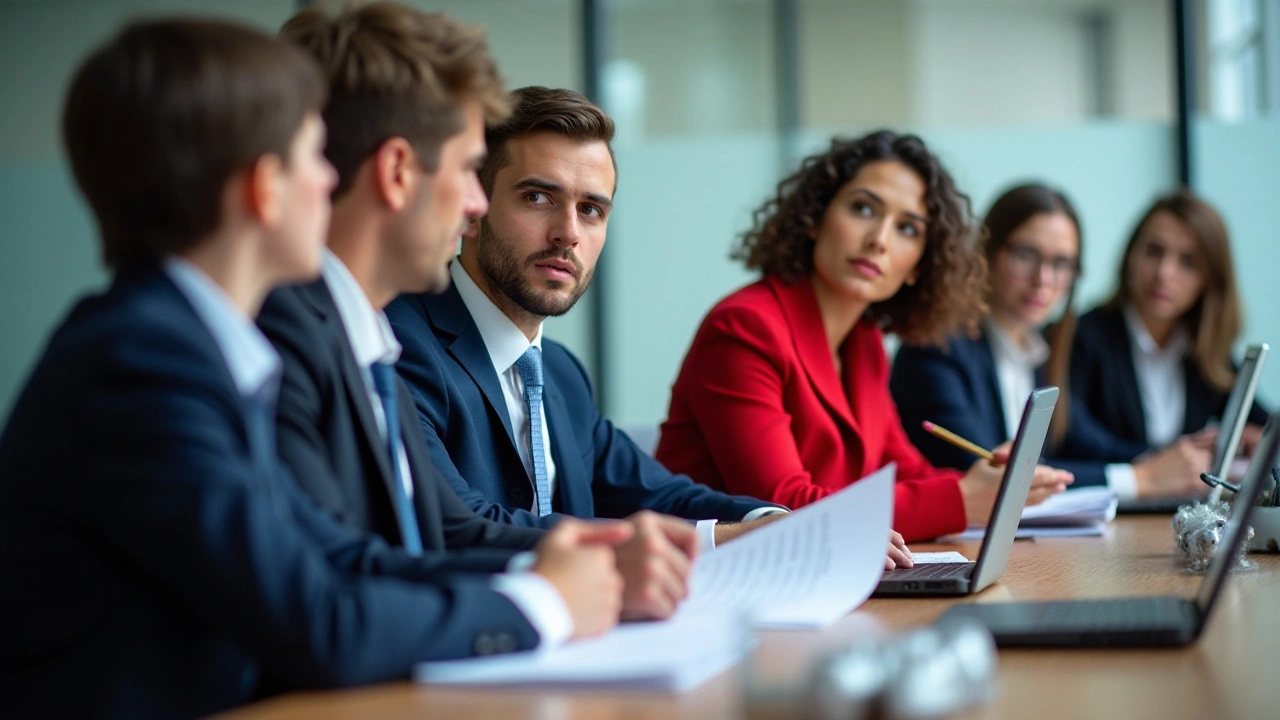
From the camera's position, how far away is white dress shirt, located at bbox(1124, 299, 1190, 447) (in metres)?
4.03

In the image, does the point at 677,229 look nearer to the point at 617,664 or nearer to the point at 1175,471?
the point at 1175,471

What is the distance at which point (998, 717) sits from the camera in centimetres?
95

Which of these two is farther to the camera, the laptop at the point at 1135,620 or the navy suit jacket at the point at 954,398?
the navy suit jacket at the point at 954,398

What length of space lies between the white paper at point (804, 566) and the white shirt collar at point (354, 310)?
0.43 m

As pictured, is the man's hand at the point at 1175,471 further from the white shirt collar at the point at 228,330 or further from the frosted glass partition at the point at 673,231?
the white shirt collar at the point at 228,330

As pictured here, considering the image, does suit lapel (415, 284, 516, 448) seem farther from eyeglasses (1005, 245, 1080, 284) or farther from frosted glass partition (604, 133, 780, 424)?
frosted glass partition (604, 133, 780, 424)

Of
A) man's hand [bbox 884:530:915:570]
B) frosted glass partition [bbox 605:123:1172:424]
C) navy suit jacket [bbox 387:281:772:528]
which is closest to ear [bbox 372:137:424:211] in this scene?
navy suit jacket [bbox 387:281:772:528]

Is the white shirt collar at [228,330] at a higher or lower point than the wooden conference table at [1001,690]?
higher

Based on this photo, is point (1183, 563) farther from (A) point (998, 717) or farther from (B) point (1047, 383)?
(B) point (1047, 383)

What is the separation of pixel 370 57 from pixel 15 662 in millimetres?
703

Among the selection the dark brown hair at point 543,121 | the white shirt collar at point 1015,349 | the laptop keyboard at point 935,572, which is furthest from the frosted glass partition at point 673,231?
the laptop keyboard at point 935,572

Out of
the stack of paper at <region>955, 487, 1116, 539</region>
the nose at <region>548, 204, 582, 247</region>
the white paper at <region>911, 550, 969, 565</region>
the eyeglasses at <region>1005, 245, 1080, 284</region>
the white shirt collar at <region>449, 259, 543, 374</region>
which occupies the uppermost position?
the nose at <region>548, 204, 582, 247</region>

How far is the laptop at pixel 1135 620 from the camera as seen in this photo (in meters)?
1.21

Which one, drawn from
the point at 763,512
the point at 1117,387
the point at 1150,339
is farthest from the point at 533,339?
the point at 1150,339
